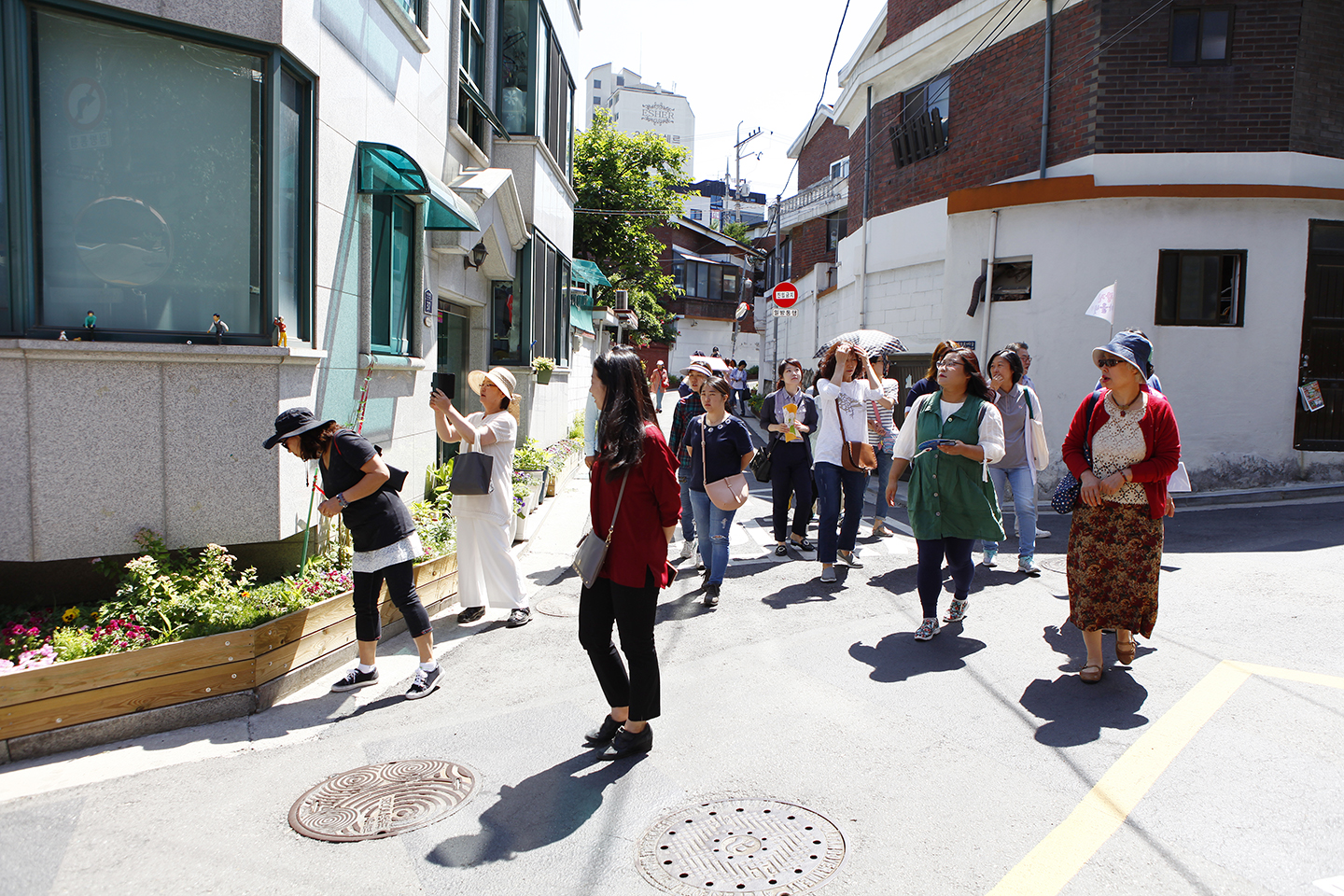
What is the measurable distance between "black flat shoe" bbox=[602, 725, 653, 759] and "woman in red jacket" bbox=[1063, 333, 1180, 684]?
2.59 meters

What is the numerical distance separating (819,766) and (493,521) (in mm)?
3026

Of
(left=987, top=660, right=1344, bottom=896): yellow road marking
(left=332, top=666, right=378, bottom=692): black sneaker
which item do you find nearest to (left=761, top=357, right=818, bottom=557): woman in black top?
(left=987, top=660, right=1344, bottom=896): yellow road marking

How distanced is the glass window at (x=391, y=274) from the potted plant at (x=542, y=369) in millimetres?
4379

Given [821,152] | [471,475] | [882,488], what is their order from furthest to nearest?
[821,152] < [882,488] < [471,475]

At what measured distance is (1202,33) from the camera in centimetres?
1143

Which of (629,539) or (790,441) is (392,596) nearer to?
(629,539)

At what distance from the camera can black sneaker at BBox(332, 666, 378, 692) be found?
479 cm

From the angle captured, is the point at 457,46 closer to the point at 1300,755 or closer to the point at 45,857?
the point at 45,857

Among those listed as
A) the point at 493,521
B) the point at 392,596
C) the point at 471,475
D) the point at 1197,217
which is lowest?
the point at 392,596

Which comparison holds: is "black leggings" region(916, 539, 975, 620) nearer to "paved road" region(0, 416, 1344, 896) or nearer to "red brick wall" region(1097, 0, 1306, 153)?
"paved road" region(0, 416, 1344, 896)

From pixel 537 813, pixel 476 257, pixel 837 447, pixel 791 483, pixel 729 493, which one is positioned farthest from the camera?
pixel 476 257

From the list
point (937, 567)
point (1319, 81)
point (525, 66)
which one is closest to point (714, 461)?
point (937, 567)

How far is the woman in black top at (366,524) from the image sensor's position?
4.49 metres

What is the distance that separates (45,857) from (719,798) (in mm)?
2630
